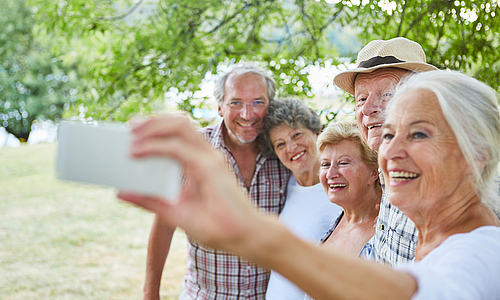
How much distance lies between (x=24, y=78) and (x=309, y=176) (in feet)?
52.5

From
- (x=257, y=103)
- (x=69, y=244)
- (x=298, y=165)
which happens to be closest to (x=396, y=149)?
(x=298, y=165)

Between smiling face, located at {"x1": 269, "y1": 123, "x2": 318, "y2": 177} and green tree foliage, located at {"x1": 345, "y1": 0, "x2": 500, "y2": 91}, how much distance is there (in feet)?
3.05

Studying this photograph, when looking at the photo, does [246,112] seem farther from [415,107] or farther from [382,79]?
[415,107]

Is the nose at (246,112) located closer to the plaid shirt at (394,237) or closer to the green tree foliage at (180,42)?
the green tree foliage at (180,42)

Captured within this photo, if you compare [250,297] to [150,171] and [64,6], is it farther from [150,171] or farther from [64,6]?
[64,6]

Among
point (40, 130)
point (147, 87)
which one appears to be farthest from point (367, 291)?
point (40, 130)

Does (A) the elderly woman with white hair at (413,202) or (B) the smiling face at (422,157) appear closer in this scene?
(A) the elderly woman with white hair at (413,202)

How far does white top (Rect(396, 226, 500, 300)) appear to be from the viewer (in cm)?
77

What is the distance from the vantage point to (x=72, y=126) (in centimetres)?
77

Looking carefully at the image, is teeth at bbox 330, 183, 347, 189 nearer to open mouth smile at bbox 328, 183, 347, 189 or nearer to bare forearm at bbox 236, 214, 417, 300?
open mouth smile at bbox 328, 183, 347, 189

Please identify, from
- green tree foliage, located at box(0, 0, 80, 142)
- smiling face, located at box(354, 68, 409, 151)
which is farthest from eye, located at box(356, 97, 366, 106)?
green tree foliage, located at box(0, 0, 80, 142)

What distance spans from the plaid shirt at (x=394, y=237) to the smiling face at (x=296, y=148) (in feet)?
2.94

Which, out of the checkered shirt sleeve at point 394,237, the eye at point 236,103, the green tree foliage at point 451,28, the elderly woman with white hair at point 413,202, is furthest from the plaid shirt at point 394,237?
the green tree foliage at point 451,28

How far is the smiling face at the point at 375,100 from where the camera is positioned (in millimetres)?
1737
